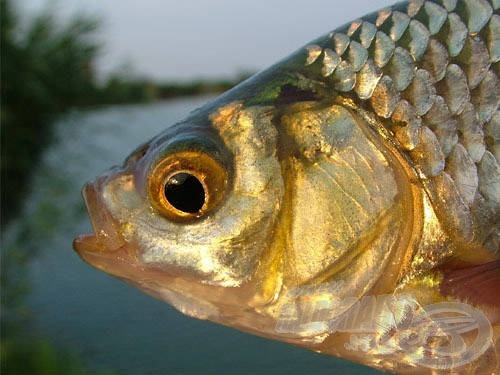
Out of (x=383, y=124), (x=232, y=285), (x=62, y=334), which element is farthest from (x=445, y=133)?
(x=62, y=334)

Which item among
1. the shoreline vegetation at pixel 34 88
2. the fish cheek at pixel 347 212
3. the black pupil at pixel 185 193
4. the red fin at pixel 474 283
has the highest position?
the shoreline vegetation at pixel 34 88

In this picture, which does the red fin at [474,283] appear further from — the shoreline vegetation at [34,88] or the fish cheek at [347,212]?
the shoreline vegetation at [34,88]

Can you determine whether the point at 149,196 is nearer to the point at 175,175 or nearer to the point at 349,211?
the point at 175,175

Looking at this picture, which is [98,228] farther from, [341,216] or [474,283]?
[474,283]

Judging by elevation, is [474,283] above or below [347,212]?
below

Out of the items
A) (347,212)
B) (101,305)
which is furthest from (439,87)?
(101,305)

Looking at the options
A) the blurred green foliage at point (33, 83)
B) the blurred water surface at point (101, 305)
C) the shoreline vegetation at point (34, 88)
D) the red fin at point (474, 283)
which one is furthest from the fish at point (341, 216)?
the blurred green foliage at point (33, 83)
